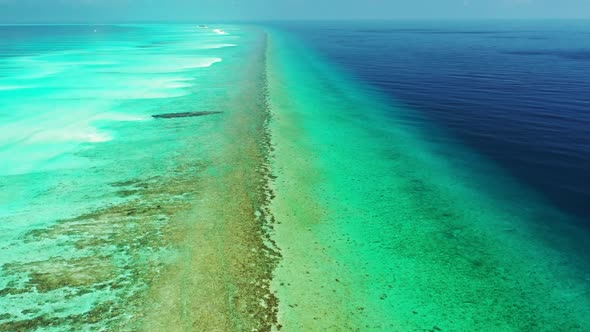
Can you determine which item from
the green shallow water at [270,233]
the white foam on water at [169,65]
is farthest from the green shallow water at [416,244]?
the white foam on water at [169,65]

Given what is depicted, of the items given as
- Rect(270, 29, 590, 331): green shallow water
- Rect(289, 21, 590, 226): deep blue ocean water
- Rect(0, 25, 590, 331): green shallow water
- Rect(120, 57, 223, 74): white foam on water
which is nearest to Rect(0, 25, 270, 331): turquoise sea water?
Rect(0, 25, 590, 331): green shallow water

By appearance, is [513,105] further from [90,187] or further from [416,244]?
[90,187]

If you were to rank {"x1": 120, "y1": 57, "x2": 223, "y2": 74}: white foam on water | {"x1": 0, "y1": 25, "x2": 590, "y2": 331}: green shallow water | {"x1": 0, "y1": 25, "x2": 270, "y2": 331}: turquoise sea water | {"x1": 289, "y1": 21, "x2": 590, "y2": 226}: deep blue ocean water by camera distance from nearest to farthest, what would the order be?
{"x1": 0, "y1": 25, "x2": 590, "y2": 331}: green shallow water → {"x1": 0, "y1": 25, "x2": 270, "y2": 331}: turquoise sea water → {"x1": 289, "y1": 21, "x2": 590, "y2": 226}: deep blue ocean water → {"x1": 120, "y1": 57, "x2": 223, "y2": 74}: white foam on water

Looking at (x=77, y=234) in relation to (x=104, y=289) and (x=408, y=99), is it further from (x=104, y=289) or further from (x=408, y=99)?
(x=408, y=99)

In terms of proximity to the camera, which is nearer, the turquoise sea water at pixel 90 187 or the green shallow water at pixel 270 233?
the green shallow water at pixel 270 233

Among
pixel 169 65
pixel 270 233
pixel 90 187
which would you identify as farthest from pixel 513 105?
pixel 169 65

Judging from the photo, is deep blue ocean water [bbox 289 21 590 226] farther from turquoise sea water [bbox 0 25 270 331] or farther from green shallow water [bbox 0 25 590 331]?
turquoise sea water [bbox 0 25 270 331]

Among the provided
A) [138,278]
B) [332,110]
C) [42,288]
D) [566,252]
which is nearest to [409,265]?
[566,252]

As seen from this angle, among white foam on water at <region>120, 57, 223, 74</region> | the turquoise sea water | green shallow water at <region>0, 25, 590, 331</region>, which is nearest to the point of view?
green shallow water at <region>0, 25, 590, 331</region>

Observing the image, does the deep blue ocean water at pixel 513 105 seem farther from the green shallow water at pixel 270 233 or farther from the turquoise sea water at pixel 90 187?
the turquoise sea water at pixel 90 187
